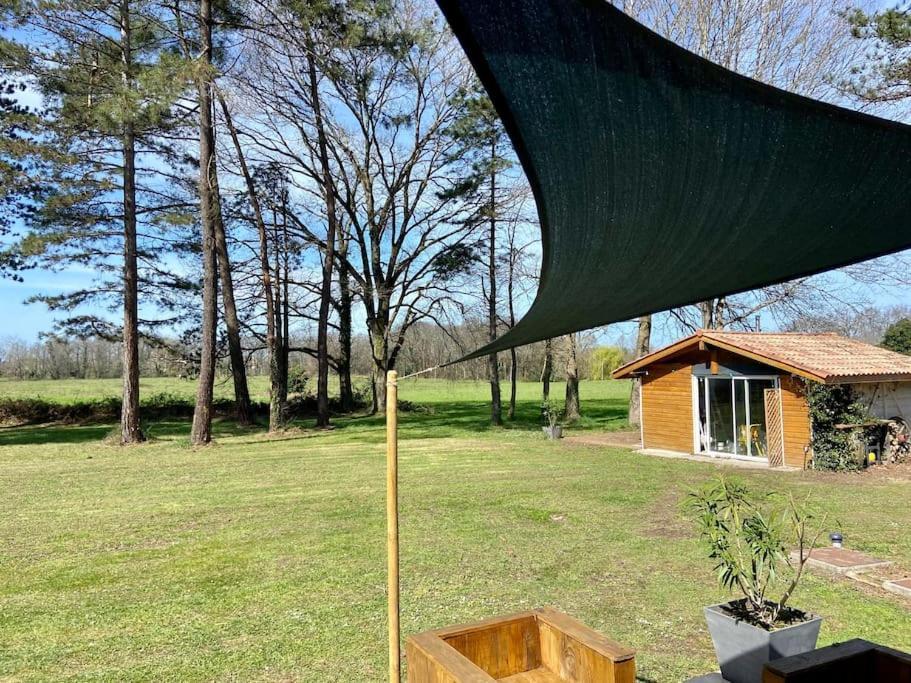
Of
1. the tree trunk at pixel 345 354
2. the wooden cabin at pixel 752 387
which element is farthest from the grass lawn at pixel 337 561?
the tree trunk at pixel 345 354

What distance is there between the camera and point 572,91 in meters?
1.35

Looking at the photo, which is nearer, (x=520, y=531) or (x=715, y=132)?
(x=715, y=132)

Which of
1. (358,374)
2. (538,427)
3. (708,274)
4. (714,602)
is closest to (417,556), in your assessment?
(714,602)

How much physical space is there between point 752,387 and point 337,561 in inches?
363

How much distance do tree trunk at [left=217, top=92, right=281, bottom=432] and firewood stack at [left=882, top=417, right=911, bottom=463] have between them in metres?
13.4

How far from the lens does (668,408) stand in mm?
13539

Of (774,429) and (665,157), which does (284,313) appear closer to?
(774,429)

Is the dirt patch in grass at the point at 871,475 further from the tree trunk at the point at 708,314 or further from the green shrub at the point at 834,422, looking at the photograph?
the tree trunk at the point at 708,314

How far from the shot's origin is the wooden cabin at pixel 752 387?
10.8m

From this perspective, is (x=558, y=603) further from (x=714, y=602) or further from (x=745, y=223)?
(x=745, y=223)

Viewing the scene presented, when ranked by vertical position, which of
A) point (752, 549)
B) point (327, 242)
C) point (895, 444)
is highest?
point (327, 242)

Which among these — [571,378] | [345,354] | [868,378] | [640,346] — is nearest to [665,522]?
[868,378]

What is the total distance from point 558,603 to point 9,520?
6.26 meters

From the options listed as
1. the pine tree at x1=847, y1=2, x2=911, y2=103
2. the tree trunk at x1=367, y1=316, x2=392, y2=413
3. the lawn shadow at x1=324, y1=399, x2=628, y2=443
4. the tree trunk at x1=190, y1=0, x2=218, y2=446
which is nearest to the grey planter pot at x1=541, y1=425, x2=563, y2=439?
the lawn shadow at x1=324, y1=399, x2=628, y2=443
